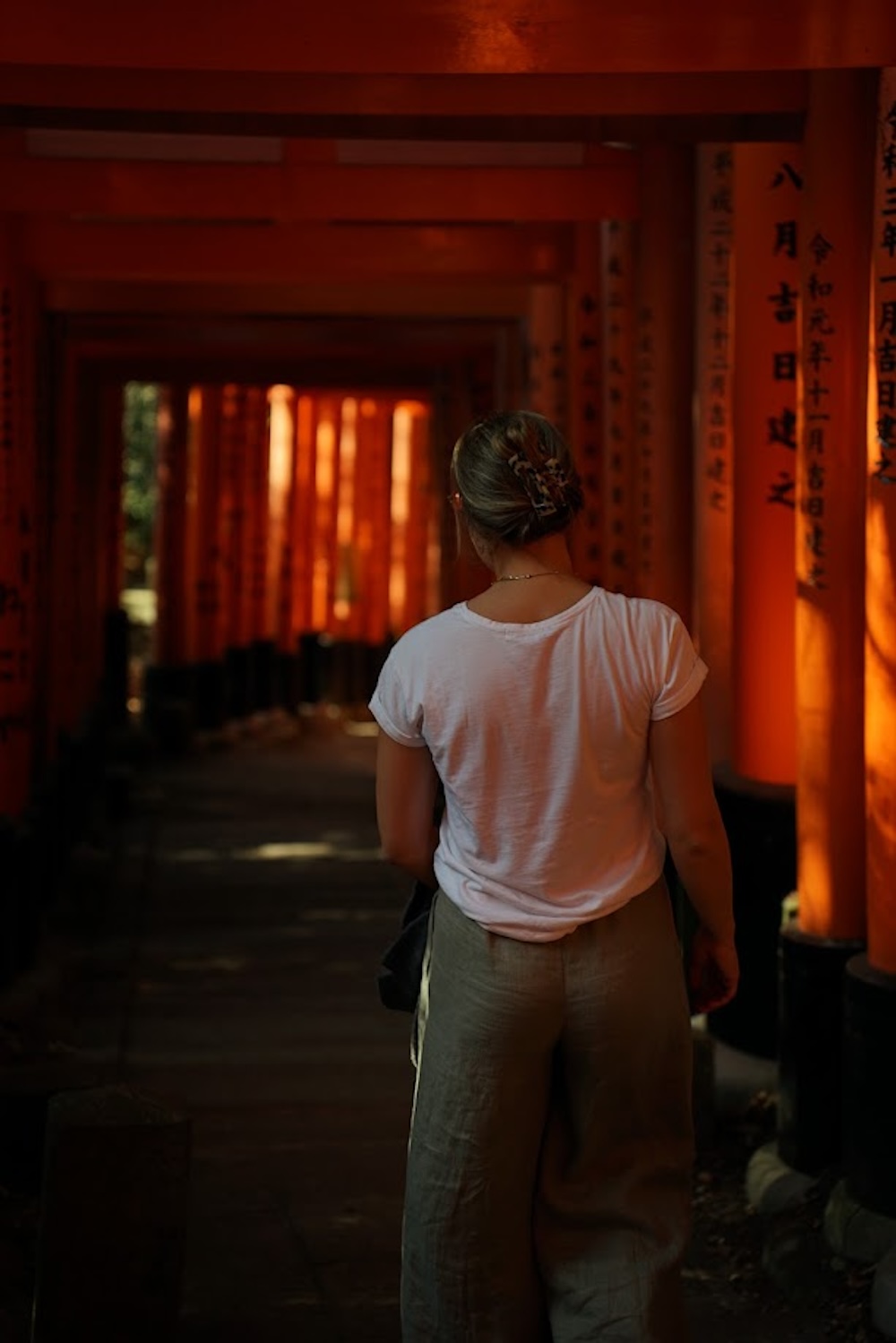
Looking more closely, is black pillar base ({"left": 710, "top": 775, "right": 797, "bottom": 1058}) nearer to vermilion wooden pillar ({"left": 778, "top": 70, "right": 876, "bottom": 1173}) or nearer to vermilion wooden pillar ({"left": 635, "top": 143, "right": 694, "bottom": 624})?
vermilion wooden pillar ({"left": 778, "top": 70, "right": 876, "bottom": 1173})

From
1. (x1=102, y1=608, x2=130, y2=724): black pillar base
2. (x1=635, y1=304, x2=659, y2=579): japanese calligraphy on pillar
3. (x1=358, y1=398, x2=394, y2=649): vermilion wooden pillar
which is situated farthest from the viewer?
(x1=358, y1=398, x2=394, y2=649): vermilion wooden pillar

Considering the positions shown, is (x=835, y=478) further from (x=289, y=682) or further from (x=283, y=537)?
(x=289, y=682)

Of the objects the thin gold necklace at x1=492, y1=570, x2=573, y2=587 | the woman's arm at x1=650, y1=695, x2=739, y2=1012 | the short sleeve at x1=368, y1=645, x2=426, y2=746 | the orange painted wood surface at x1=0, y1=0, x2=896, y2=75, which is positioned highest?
the orange painted wood surface at x1=0, y1=0, x2=896, y2=75

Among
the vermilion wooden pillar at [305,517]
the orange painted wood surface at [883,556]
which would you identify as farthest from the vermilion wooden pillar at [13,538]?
the vermilion wooden pillar at [305,517]

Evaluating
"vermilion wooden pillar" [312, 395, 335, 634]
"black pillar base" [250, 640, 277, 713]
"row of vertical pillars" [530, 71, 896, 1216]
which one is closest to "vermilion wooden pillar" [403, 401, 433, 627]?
"vermilion wooden pillar" [312, 395, 335, 634]

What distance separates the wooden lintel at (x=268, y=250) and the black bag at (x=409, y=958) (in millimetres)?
4678

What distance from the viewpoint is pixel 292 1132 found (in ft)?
19.8

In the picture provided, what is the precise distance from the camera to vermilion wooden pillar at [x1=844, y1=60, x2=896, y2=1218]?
4.36m

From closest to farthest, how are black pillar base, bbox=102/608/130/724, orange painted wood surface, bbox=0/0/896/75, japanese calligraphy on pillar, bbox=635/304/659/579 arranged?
orange painted wood surface, bbox=0/0/896/75 < japanese calligraphy on pillar, bbox=635/304/659/579 < black pillar base, bbox=102/608/130/724

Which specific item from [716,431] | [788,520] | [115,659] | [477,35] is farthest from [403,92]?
[115,659]

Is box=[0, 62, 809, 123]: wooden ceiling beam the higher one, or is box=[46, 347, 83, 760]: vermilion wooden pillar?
box=[0, 62, 809, 123]: wooden ceiling beam

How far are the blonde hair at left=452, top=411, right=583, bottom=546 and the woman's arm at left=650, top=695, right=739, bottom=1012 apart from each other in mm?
327

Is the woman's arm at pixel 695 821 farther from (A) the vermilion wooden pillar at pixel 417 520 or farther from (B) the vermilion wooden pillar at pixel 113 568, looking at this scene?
(A) the vermilion wooden pillar at pixel 417 520

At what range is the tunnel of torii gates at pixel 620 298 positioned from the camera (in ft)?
13.1
